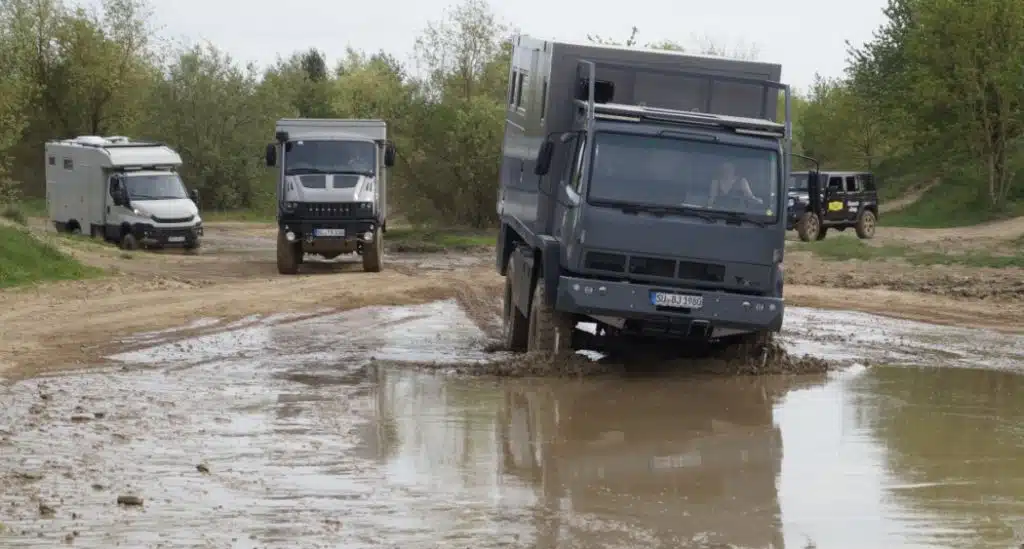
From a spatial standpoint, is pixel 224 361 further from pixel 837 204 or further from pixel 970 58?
pixel 970 58

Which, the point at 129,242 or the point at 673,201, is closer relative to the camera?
the point at 673,201

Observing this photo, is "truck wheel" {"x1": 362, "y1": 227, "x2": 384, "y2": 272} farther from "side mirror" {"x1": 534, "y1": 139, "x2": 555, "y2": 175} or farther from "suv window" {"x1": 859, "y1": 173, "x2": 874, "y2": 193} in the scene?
"suv window" {"x1": 859, "y1": 173, "x2": 874, "y2": 193}

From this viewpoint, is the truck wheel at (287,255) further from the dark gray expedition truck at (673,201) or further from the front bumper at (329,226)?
the dark gray expedition truck at (673,201)

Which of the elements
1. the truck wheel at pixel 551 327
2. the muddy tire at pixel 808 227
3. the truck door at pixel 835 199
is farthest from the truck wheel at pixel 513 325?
the truck door at pixel 835 199

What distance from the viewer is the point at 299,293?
21859 millimetres

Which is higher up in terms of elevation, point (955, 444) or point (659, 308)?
point (659, 308)

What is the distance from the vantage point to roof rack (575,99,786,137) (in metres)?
13.5

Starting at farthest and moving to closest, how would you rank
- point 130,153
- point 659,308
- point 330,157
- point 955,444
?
point 130,153
point 330,157
point 659,308
point 955,444

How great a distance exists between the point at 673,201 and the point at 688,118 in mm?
782

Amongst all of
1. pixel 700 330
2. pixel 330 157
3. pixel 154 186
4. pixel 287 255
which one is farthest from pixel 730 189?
pixel 154 186

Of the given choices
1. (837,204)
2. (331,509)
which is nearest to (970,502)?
(331,509)

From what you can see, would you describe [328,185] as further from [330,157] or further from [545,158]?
[545,158]

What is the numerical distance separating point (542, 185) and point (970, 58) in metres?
31.2

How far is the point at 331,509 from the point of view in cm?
829
